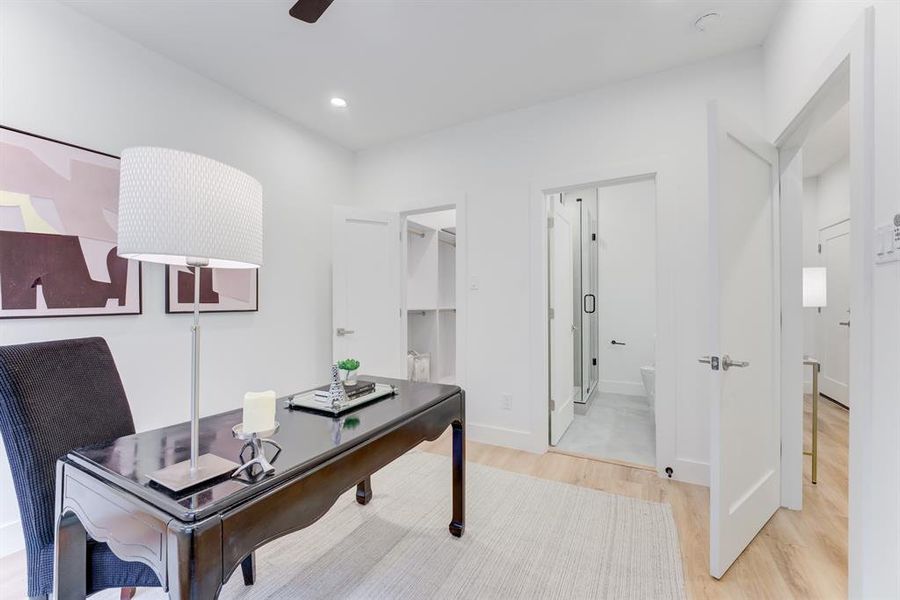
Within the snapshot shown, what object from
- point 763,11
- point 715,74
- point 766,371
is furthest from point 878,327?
point 715,74

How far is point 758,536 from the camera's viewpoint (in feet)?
6.11

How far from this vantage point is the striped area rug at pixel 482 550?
5.04ft

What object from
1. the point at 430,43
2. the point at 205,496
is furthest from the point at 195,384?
the point at 430,43

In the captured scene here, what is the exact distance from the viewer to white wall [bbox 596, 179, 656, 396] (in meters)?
4.56

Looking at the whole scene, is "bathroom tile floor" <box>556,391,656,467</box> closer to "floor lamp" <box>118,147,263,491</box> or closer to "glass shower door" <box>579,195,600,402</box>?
"glass shower door" <box>579,195,600,402</box>

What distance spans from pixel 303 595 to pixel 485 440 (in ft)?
6.01

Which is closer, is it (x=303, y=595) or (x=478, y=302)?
(x=303, y=595)

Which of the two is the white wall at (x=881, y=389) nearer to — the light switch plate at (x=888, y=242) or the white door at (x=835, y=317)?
the light switch plate at (x=888, y=242)

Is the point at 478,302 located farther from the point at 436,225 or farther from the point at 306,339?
the point at 436,225

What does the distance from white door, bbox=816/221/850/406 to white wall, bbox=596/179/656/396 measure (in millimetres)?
1673

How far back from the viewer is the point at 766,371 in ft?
6.32

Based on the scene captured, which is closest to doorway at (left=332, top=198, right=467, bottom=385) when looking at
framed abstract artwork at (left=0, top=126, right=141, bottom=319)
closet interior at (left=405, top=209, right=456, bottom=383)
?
closet interior at (left=405, top=209, right=456, bottom=383)

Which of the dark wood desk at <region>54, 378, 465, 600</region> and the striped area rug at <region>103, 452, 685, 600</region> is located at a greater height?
the dark wood desk at <region>54, 378, 465, 600</region>

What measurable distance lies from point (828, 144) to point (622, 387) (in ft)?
10.3
